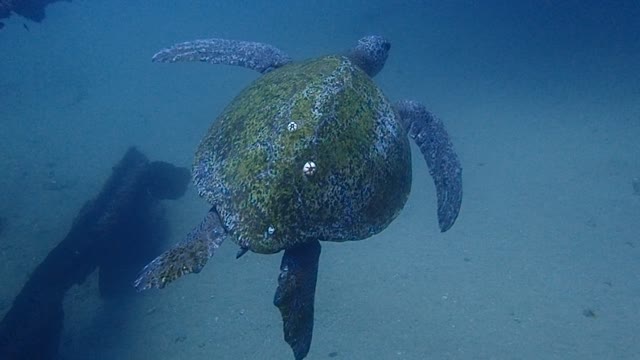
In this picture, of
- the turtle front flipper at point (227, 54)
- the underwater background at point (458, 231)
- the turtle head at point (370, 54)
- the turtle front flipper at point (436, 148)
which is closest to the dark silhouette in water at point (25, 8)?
the underwater background at point (458, 231)

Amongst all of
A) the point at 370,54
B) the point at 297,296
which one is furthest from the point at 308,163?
the point at 370,54

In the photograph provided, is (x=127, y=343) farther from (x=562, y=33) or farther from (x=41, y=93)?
(x=41, y=93)

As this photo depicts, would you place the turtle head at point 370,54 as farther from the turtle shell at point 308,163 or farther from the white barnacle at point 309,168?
the white barnacle at point 309,168

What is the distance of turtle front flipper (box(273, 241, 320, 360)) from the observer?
350 centimetres

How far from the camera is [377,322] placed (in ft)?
21.0

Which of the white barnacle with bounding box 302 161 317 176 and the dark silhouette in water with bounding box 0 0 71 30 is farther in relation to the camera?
the dark silhouette in water with bounding box 0 0 71 30

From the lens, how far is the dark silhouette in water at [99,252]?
19.0 feet

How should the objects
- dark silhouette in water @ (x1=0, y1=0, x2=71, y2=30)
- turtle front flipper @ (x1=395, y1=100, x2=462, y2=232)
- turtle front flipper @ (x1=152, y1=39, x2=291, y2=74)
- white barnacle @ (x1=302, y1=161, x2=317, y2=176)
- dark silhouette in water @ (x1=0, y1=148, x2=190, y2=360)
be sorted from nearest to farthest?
white barnacle @ (x1=302, y1=161, x2=317, y2=176) → turtle front flipper @ (x1=395, y1=100, x2=462, y2=232) → dark silhouette in water @ (x1=0, y1=148, x2=190, y2=360) → turtle front flipper @ (x1=152, y1=39, x2=291, y2=74) → dark silhouette in water @ (x1=0, y1=0, x2=71, y2=30)

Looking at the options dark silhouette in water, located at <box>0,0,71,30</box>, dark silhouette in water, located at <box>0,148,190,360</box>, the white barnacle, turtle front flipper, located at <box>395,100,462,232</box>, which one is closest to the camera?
the white barnacle

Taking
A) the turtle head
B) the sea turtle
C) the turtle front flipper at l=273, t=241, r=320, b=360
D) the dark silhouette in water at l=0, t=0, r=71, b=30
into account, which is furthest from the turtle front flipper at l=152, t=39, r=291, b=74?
the dark silhouette in water at l=0, t=0, r=71, b=30

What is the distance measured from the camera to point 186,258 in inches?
142

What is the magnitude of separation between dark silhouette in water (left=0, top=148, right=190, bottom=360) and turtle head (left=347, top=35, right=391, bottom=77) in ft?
16.9

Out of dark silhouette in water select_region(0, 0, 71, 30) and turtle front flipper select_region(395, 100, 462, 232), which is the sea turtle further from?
dark silhouette in water select_region(0, 0, 71, 30)

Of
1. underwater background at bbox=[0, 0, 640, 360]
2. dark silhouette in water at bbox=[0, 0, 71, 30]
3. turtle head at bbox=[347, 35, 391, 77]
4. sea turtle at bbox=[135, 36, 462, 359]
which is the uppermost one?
dark silhouette in water at bbox=[0, 0, 71, 30]
